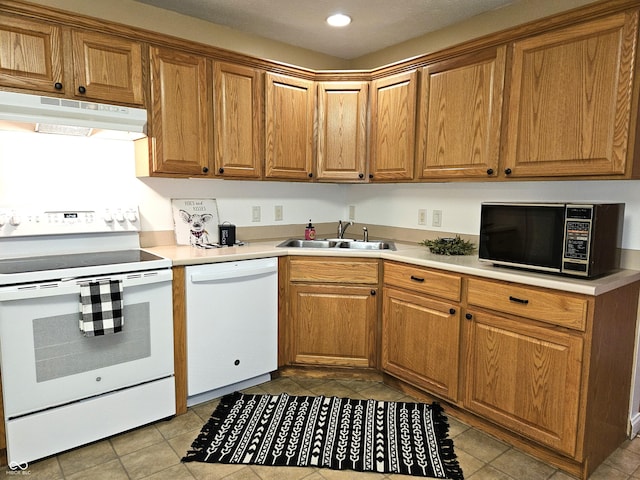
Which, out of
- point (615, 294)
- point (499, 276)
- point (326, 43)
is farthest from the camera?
point (326, 43)

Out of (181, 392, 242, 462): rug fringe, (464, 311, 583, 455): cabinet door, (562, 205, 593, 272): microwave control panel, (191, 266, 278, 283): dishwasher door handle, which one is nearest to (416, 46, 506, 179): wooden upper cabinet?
(562, 205, 593, 272): microwave control panel

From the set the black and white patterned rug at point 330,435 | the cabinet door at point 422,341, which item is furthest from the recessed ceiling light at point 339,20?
the black and white patterned rug at point 330,435

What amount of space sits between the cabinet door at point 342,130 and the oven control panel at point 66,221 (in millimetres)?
1368

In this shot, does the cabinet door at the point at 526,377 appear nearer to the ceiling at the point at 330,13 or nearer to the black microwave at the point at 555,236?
the black microwave at the point at 555,236

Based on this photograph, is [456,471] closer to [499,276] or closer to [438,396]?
[438,396]

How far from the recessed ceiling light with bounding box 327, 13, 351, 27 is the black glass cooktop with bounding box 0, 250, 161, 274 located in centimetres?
191

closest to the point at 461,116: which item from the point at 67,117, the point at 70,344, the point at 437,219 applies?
the point at 437,219

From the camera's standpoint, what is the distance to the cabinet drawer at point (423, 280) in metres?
2.30

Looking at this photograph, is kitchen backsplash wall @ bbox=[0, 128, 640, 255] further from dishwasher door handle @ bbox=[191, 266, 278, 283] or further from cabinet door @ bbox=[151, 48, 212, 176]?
dishwasher door handle @ bbox=[191, 266, 278, 283]

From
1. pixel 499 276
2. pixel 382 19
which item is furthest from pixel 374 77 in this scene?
pixel 499 276

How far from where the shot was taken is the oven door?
73.7 inches

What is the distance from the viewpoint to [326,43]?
3.27 m

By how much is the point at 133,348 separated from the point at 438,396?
5.63 feet

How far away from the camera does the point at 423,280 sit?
2.46 metres
